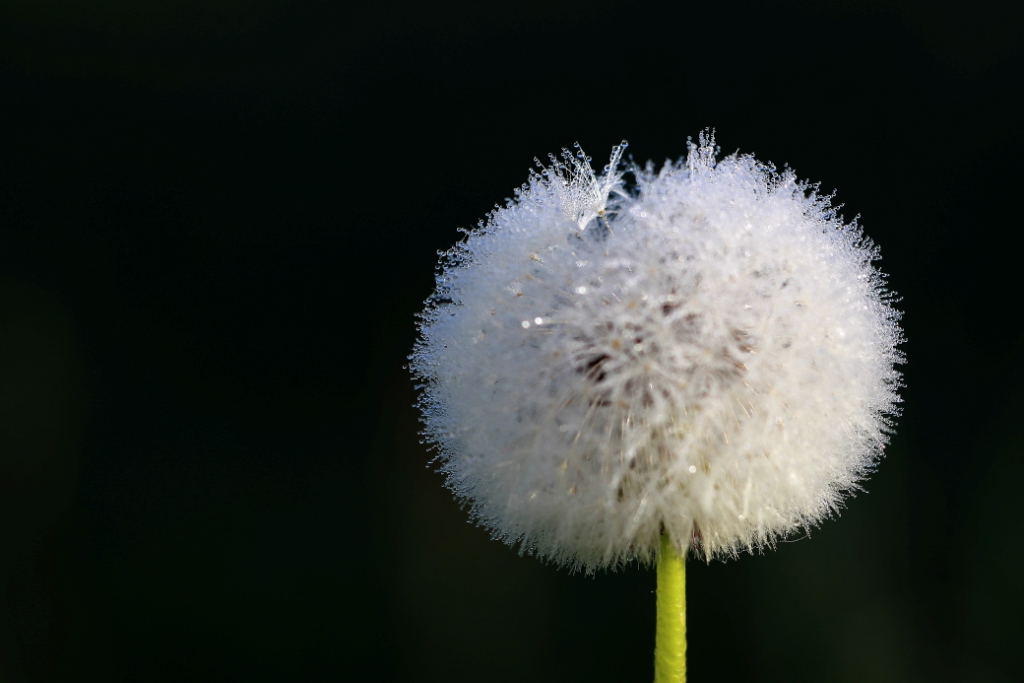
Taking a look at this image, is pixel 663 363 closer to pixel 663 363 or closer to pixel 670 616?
pixel 663 363

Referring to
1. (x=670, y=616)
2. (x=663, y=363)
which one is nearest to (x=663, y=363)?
(x=663, y=363)

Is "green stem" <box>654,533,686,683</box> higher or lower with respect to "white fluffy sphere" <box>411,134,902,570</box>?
lower

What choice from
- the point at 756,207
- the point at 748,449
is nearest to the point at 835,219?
the point at 756,207

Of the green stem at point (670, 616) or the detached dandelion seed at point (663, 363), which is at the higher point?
the detached dandelion seed at point (663, 363)
